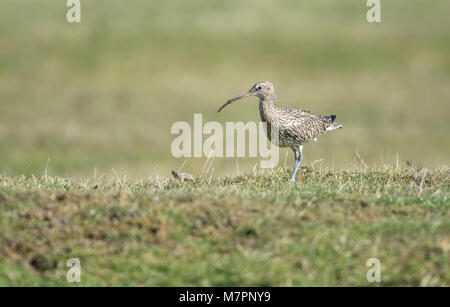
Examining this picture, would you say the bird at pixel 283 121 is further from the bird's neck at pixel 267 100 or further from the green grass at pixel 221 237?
the green grass at pixel 221 237

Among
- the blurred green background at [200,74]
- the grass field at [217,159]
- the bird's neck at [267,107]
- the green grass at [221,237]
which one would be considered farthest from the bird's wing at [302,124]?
the blurred green background at [200,74]

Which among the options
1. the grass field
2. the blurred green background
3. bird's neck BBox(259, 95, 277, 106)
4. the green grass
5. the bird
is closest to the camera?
the green grass

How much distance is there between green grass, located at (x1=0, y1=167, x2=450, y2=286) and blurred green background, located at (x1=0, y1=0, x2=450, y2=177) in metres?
14.6

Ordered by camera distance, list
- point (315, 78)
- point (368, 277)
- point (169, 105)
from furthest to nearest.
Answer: point (315, 78)
point (169, 105)
point (368, 277)

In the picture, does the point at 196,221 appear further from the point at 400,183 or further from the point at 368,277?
the point at 400,183

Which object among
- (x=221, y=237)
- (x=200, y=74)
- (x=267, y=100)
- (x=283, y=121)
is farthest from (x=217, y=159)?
(x=221, y=237)

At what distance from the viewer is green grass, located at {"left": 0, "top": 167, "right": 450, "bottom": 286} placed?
7.84 metres

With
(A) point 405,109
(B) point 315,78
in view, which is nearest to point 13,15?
(B) point 315,78

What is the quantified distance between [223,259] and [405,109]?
94.5 feet

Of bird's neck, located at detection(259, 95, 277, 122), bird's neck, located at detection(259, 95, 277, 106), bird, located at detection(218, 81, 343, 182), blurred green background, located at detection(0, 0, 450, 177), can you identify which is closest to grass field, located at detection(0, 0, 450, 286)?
blurred green background, located at detection(0, 0, 450, 177)

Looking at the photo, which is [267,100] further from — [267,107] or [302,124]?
[302,124]

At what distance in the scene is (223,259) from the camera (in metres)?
8.02

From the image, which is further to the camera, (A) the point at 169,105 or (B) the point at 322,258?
(A) the point at 169,105

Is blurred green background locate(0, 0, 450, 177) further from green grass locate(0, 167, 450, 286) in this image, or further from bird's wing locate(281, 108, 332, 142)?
green grass locate(0, 167, 450, 286)
